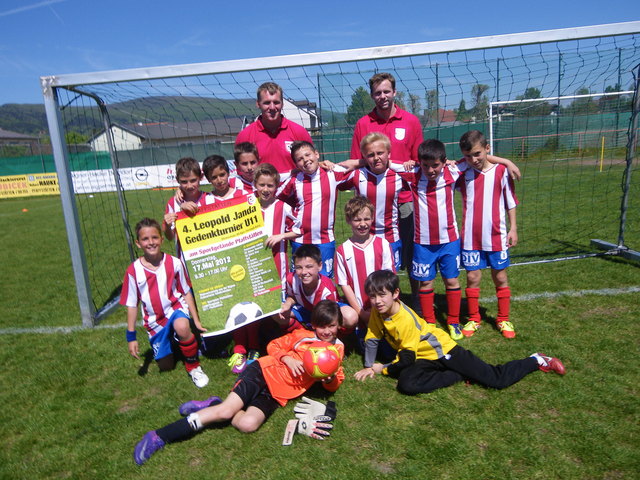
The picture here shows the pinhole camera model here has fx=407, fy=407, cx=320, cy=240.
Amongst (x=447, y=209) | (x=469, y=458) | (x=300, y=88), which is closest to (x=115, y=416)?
(x=469, y=458)

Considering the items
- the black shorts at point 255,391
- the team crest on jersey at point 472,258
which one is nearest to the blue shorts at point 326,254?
the black shorts at point 255,391

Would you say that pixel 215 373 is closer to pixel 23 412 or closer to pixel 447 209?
pixel 23 412

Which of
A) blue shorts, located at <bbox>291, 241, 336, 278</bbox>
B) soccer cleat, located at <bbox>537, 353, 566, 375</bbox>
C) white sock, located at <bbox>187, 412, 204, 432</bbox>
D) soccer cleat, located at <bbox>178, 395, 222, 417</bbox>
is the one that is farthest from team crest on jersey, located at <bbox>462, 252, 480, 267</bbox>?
white sock, located at <bbox>187, 412, 204, 432</bbox>

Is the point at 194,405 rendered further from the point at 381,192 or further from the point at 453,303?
the point at 453,303

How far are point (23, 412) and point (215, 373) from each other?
1.32 metres

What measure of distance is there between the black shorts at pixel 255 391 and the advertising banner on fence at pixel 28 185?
874 inches

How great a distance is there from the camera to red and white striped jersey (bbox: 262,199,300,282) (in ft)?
11.0

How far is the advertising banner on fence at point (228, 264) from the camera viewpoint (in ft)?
9.85

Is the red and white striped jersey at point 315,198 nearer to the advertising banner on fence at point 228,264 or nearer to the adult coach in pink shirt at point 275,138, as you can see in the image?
the adult coach in pink shirt at point 275,138

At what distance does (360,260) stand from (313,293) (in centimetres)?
46

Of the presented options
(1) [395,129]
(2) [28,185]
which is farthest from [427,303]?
(2) [28,185]

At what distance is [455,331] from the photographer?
3518 millimetres

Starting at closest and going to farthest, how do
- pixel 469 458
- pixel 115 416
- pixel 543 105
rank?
1. pixel 469 458
2. pixel 115 416
3. pixel 543 105

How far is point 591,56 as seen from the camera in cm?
497
